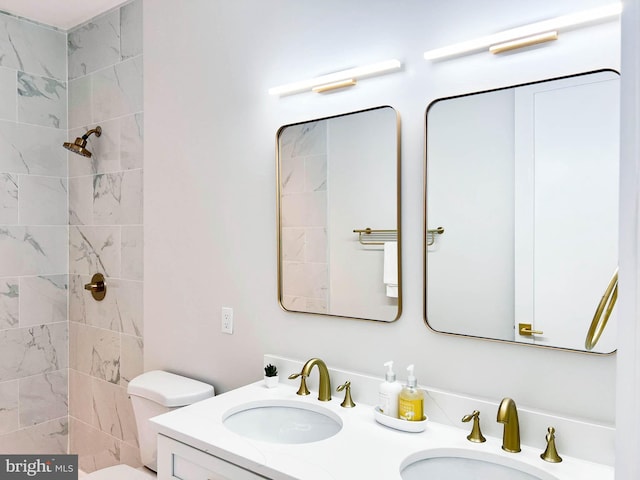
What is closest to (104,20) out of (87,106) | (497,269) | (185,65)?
(87,106)

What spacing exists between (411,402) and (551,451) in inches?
14.1

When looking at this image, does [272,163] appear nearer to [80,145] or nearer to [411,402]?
[411,402]

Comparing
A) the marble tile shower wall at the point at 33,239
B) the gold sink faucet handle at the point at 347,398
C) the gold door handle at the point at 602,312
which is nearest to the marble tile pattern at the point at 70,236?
the marble tile shower wall at the point at 33,239

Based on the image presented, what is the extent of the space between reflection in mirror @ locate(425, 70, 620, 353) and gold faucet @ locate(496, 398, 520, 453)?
6.7 inches

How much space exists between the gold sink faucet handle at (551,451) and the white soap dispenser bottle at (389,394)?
39 centimetres

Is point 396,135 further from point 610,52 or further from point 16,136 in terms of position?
point 16,136

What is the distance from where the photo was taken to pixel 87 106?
8.58 ft

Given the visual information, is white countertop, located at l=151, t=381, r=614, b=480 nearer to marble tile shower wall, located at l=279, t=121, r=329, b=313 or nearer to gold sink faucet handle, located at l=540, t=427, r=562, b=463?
gold sink faucet handle, located at l=540, t=427, r=562, b=463

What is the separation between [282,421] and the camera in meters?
1.58

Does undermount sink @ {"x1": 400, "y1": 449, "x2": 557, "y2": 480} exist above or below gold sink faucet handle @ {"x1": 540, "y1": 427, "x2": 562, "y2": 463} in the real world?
below

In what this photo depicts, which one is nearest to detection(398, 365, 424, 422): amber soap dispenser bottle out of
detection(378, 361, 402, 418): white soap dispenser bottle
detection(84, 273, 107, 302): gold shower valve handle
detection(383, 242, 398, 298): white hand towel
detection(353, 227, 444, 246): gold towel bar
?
detection(378, 361, 402, 418): white soap dispenser bottle

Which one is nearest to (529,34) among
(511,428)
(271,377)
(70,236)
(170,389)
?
(511,428)

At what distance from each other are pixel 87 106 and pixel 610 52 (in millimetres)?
2437

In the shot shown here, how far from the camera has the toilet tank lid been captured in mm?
1855
